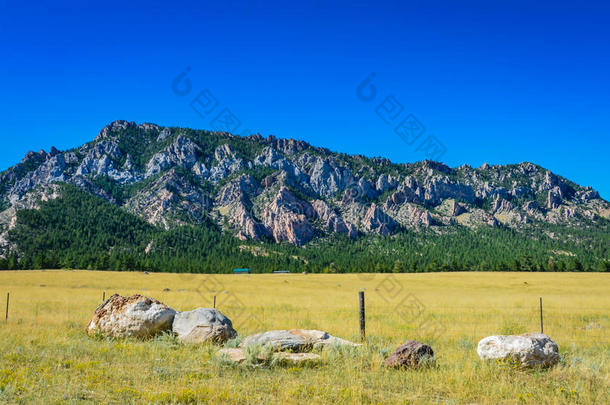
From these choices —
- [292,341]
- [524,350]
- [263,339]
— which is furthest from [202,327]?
[524,350]

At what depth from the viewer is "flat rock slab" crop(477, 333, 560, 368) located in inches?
440

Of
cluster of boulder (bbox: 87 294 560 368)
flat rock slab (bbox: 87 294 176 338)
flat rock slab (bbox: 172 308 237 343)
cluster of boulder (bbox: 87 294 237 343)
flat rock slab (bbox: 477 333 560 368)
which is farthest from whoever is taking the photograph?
flat rock slab (bbox: 87 294 176 338)

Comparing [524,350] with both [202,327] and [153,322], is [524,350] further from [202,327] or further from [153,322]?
[153,322]

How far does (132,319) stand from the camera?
16141mm

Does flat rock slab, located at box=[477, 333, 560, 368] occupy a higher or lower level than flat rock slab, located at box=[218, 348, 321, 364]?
higher

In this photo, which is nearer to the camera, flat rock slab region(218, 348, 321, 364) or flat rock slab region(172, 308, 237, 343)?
flat rock slab region(218, 348, 321, 364)

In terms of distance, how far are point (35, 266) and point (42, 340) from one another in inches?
4280

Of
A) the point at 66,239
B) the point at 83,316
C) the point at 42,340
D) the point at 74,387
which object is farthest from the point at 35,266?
the point at 74,387

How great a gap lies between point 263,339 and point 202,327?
3.23 meters

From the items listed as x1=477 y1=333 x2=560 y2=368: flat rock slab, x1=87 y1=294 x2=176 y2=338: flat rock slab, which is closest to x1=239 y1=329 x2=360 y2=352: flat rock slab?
x1=477 y1=333 x2=560 y2=368: flat rock slab

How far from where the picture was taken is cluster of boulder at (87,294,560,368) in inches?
449

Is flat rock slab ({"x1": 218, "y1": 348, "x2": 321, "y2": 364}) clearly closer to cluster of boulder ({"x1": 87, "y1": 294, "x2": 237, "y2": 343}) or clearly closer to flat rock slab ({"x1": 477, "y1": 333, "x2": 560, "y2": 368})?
cluster of boulder ({"x1": 87, "y1": 294, "x2": 237, "y2": 343})

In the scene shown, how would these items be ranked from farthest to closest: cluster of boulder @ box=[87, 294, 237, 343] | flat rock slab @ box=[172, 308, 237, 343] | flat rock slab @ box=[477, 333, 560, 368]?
1. cluster of boulder @ box=[87, 294, 237, 343]
2. flat rock slab @ box=[172, 308, 237, 343]
3. flat rock slab @ box=[477, 333, 560, 368]

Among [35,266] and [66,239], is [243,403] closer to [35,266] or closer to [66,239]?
[35,266]
